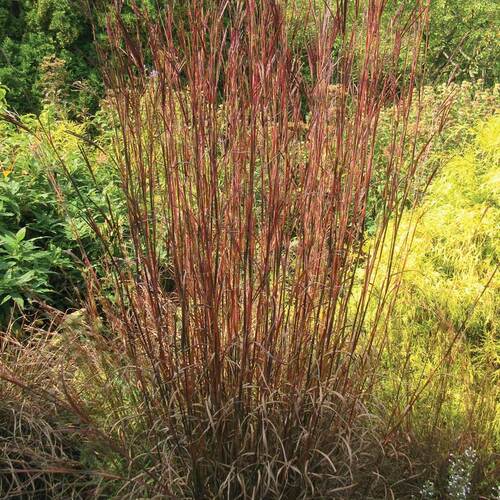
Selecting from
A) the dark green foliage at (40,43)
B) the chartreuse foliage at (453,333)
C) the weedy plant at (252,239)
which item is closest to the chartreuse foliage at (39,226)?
the weedy plant at (252,239)

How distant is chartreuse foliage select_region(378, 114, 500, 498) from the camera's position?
9.24 feet

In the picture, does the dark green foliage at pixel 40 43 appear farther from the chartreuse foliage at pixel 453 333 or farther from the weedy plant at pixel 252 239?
the weedy plant at pixel 252 239

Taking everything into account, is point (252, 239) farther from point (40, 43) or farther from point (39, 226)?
point (40, 43)

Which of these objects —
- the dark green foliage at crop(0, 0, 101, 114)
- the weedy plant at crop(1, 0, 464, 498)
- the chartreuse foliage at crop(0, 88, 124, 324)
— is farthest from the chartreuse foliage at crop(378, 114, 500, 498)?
the dark green foliage at crop(0, 0, 101, 114)

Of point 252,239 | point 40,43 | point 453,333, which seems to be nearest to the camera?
point 252,239

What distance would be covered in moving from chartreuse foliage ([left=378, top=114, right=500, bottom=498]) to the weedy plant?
497mm

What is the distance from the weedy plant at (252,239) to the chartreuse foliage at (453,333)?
19.6 inches

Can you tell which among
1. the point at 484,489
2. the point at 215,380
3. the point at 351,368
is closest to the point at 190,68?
the point at 215,380

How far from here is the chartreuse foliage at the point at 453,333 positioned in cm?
282

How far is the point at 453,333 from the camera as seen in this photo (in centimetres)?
301

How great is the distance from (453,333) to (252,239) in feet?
4.17

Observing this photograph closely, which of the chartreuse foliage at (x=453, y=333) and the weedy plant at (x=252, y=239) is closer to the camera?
the weedy plant at (x=252, y=239)

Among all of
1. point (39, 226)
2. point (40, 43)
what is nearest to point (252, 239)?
point (39, 226)

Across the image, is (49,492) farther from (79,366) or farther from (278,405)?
(278,405)
